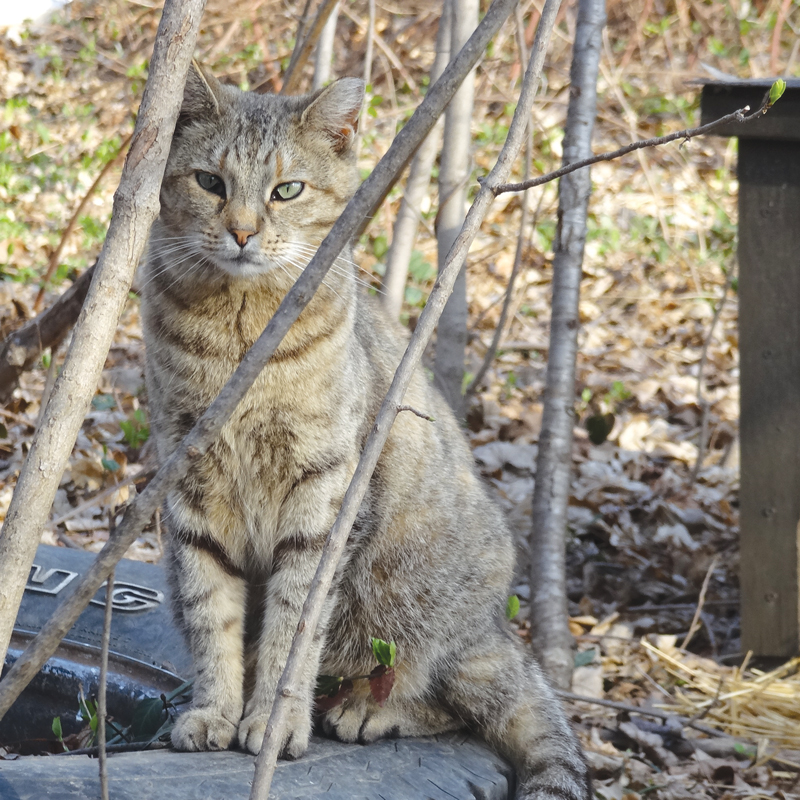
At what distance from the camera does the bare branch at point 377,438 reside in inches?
46.2

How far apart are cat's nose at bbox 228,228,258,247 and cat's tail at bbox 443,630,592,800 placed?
1.19m

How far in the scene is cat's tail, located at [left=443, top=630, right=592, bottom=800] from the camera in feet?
7.16

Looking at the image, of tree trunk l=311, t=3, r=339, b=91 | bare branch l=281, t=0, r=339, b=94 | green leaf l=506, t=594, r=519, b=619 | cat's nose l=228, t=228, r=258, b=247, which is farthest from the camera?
tree trunk l=311, t=3, r=339, b=91

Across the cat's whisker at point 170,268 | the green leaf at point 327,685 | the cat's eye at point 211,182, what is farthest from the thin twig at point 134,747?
the cat's eye at point 211,182

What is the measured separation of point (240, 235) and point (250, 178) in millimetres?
183

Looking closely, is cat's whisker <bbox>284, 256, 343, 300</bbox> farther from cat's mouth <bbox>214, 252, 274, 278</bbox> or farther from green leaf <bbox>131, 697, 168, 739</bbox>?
green leaf <bbox>131, 697, 168, 739</bbox>

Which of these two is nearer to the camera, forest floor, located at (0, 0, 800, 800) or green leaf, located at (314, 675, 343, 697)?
green leaf, located at (314, 675, 343, 697)

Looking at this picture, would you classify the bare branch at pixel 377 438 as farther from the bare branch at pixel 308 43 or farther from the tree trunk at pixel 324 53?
the tree trunk at pixel 324 53

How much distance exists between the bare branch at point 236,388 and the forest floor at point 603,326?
0.65 metres

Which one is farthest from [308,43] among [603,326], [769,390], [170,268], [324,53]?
[603,326]

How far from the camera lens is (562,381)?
3.32m

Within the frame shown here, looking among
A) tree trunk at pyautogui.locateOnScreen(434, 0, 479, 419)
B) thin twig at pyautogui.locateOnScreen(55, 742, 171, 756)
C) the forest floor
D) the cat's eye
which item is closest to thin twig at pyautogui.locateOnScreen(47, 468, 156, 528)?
the forest floor

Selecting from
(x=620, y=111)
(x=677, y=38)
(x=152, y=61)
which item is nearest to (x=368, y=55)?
(x=152, y=61)

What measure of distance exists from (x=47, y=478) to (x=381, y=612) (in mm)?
1284
